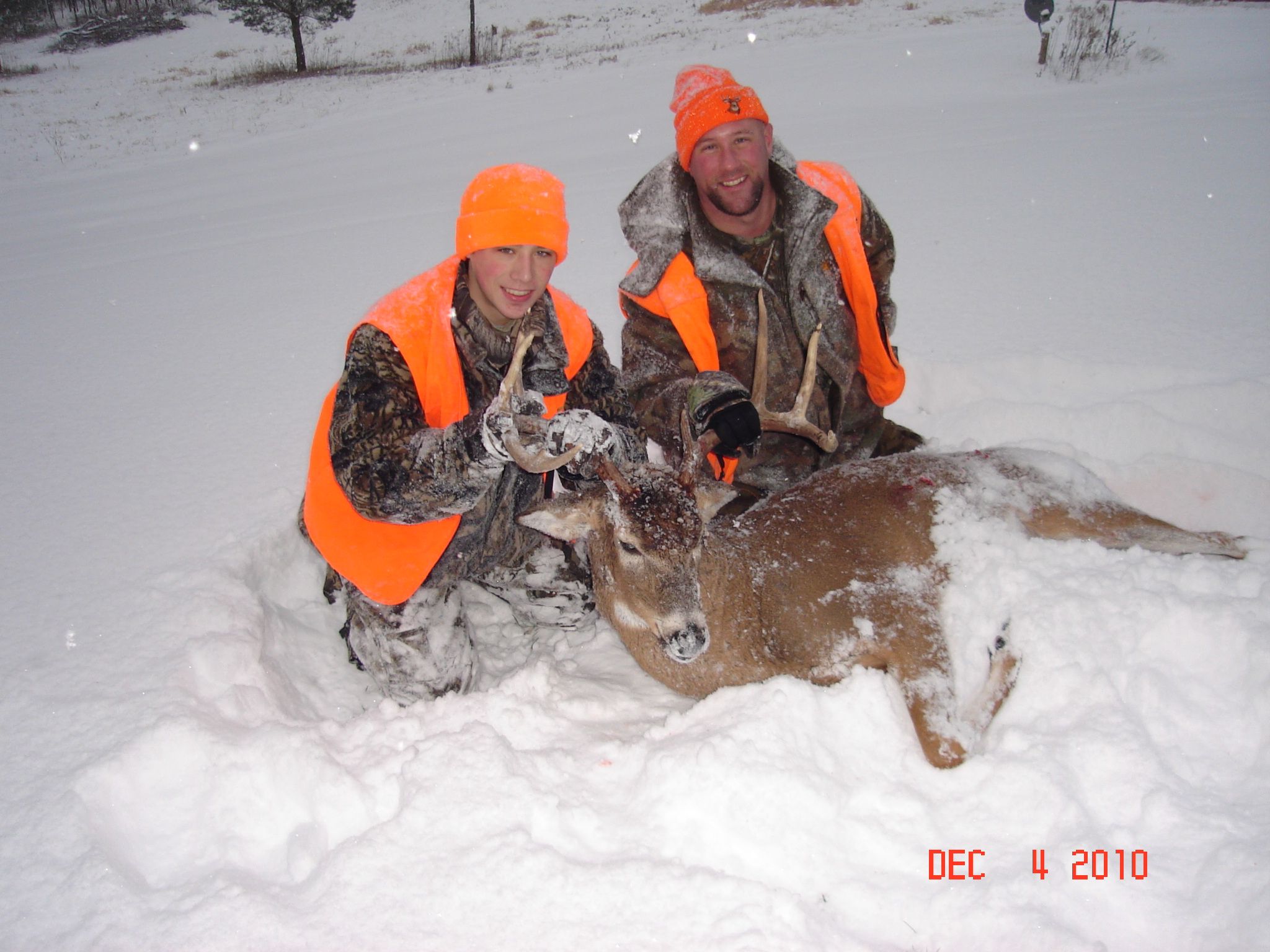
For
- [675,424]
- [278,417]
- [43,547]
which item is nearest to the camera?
[43,547]

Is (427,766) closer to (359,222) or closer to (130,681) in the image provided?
(130,681)

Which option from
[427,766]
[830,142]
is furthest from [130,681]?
[830,142]

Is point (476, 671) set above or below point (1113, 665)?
below

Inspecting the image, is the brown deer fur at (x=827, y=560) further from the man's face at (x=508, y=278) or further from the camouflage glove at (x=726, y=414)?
the man's face at (x=508, y=278)

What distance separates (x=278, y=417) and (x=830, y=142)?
814 centimetres

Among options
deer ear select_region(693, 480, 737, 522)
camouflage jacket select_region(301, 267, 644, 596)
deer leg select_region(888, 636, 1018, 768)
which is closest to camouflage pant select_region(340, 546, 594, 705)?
camouflage jacket select_region(301, 267, 644, 596)

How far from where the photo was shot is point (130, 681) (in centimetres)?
279

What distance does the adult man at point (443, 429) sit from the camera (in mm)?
2660

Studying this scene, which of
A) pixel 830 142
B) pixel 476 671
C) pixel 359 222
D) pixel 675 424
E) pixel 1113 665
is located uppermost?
pixel 830 142

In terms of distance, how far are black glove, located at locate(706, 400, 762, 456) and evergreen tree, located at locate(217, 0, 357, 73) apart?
25.3 m

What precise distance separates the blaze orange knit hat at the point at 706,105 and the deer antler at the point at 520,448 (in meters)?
1.76

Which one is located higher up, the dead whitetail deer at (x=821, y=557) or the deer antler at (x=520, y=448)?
the deer antler at (x=520, y=448)

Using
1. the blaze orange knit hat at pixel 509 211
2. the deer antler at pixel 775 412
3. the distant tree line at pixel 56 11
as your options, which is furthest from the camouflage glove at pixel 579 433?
the distant tree line at pixel 56 11

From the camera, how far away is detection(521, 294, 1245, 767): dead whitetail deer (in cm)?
279
